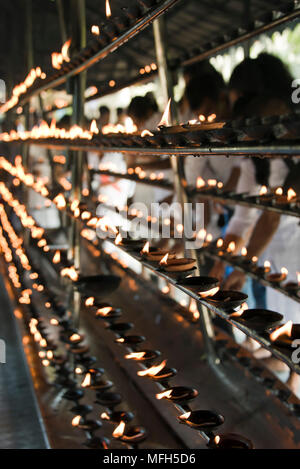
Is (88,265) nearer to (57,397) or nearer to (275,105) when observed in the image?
(57,397)

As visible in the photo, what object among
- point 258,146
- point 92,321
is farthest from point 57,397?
point 258,146

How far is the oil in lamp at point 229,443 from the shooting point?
0.95 m

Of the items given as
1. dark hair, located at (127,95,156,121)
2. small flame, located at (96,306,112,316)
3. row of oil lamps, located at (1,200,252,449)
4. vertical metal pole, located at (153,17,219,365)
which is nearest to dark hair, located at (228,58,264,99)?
vertical metal pole, located at (153,17,219,365)

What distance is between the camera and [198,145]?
0.88 meters

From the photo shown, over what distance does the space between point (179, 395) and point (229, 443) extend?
0.16 meters

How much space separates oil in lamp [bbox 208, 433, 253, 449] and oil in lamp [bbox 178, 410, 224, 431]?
3 cm

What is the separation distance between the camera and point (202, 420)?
1009 mm

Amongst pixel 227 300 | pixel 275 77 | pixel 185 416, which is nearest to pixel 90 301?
pixel 185 416

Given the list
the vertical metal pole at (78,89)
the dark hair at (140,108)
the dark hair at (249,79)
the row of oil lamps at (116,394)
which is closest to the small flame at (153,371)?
the row of oil lamps at (116,394)

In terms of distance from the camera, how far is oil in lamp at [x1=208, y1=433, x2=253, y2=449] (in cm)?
95

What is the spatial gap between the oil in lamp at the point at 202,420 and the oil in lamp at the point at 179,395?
0.13 ft

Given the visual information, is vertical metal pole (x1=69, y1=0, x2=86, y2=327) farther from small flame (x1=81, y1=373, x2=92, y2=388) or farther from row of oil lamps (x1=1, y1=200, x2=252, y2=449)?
small flame (x1=81, y1=373, x2=92, y2=388)

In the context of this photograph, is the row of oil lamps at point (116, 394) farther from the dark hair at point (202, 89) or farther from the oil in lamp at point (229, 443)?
the dark hair at point (202, 89)

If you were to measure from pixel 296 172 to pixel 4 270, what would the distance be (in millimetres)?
2832
